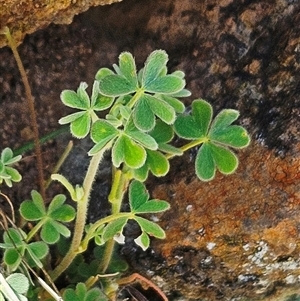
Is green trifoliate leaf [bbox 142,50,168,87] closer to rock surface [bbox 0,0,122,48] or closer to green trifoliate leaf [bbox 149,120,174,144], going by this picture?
A: green trifoliate leaf [bbox 149,120,174,144]

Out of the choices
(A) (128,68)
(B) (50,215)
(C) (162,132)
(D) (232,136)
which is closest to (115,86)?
(A) (128,68)

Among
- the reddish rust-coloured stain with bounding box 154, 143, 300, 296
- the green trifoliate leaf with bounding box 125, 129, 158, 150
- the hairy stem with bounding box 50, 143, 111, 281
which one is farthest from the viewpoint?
the reddish rust-coloured stain with bounding box 154, 143, 300, 296

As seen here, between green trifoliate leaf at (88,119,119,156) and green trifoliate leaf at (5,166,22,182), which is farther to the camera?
green trifoliate leaf at (5,166,22,182)

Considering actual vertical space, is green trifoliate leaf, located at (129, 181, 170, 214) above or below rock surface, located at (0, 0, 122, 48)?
below

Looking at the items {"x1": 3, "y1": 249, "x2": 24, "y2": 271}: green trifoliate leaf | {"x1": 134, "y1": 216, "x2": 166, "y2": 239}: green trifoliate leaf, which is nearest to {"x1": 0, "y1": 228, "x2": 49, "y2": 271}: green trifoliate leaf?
{"x1": 3, "y1": 249, "x2": 24, "y2": 271}: green trifoliate leaf

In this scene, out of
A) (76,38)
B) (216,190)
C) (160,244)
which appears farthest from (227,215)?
(76,38)

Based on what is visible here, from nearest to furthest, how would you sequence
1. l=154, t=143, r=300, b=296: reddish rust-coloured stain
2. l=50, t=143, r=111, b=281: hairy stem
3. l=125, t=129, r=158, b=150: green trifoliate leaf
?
l=125, t=129, r=158, b=150: green trifoliate leaf → l=50, t=143, r=111, b=281: hairy stem → l=154, t=143, r=300, b=296: reddish rust-coloured stain

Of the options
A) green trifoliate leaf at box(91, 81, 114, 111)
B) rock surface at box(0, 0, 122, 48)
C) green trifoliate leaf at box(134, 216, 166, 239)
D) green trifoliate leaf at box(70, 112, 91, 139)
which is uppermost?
rock surface at box(0, 0, 122, 48)

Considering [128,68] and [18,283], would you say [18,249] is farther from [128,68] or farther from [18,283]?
[128,68]
